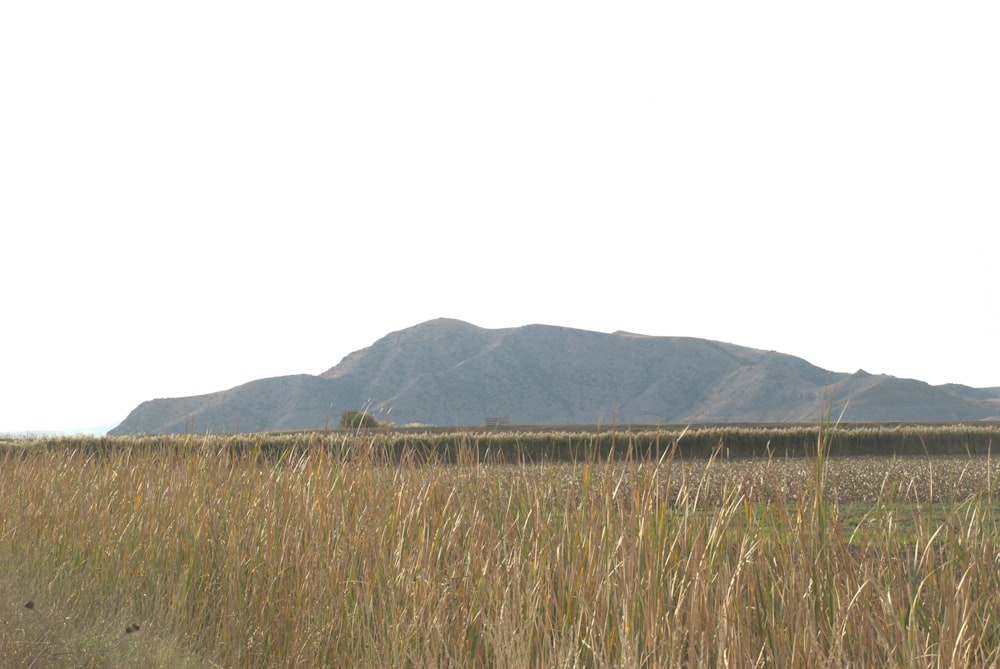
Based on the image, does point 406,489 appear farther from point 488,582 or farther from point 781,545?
point 781,545

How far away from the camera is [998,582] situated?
3662mm

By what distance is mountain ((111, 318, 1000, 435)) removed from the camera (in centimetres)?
13225

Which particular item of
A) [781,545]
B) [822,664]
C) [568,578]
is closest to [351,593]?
[568,578]

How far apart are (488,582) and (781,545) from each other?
1371 mm

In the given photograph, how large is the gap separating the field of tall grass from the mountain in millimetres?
120535

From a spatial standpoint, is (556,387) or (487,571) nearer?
(487,571)

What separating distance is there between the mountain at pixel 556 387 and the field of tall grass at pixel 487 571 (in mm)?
120535

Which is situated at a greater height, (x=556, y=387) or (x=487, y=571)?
(x=556, y=387)

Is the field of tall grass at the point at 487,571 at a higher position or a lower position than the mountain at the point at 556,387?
lower

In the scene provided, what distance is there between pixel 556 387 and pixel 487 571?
496ft

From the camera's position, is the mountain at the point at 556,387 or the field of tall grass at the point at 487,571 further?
the mountain at the point at 556,387

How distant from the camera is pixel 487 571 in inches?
171

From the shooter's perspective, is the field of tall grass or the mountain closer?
the field of tall grass

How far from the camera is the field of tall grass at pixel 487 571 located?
3371 mm
